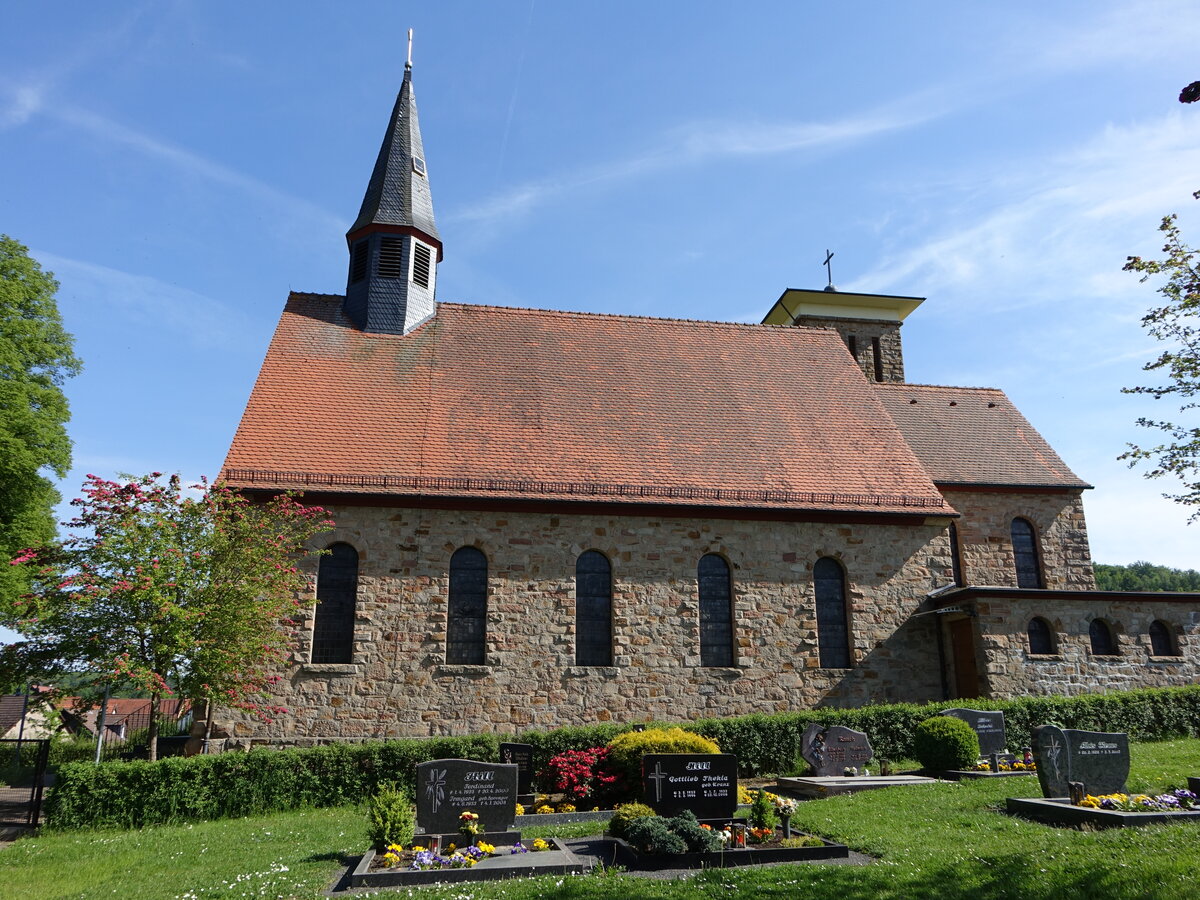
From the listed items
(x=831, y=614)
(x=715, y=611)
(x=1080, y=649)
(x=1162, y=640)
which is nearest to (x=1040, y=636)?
(x=1080, y=649)

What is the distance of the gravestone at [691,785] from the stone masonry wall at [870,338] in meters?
20.2

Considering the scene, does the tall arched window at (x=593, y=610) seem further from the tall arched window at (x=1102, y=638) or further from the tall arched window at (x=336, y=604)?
the tall arched window at (x=1102, y=638)

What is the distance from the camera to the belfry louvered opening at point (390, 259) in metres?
21.1

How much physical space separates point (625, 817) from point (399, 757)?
17.3 ft

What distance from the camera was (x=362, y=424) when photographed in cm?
1809

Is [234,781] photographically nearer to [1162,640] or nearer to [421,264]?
[421,264]

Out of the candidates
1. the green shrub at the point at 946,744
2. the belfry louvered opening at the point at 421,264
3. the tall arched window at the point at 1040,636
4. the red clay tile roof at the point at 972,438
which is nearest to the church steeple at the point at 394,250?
the belfry louvered opening at the point at 421,264

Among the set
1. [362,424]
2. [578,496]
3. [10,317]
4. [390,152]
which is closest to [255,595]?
[362,424]

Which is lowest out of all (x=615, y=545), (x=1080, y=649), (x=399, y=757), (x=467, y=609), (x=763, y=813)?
(x=763, y=813)

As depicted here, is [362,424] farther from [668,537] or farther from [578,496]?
[668,537]

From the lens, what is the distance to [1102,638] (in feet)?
58.6

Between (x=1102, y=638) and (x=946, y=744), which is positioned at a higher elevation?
(x=1102, y=638)

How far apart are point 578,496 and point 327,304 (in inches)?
360

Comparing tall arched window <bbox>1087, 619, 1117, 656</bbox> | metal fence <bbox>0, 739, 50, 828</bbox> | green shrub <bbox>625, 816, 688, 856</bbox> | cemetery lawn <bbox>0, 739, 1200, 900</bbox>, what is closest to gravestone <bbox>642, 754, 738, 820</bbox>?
green shrub <bbox>625, 816, 688, 856</bbox>
